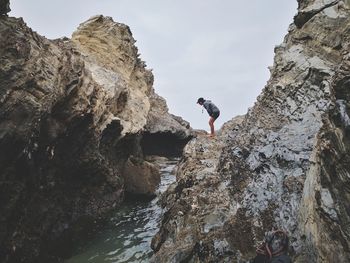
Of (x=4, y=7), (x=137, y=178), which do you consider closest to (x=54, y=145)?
(x=4, y=7)

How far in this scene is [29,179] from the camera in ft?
45.2

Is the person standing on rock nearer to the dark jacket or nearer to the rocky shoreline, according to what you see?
the dark jacket

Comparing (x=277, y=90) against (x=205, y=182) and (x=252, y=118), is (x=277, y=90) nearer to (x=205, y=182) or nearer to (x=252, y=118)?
(x=252, y=118)

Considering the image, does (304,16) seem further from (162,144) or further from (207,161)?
(162,144)

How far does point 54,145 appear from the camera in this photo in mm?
15844

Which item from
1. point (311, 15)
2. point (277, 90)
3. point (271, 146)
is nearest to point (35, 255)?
point (271, 146)

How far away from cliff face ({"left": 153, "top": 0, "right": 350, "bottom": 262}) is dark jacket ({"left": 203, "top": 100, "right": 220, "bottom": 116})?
5320mm

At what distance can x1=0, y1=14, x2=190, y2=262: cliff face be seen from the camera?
12.4m

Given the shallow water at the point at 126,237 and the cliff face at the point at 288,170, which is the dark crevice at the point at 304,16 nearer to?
the cliff face at the point at 288,170

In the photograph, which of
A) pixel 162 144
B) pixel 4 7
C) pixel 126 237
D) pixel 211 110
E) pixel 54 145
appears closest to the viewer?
pixel 4 7

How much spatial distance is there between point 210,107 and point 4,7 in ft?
53.6

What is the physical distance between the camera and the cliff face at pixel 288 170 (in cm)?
855

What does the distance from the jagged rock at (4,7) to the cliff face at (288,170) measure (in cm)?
963

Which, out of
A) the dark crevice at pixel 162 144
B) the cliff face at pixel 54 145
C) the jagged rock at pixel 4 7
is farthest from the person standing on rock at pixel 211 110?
the dark crevice at pixel 162 144
